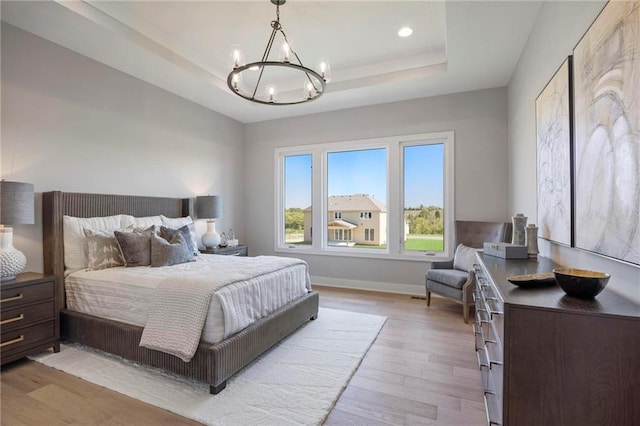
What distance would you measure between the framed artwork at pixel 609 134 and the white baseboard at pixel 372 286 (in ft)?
9.73

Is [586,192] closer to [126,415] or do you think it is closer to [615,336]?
[615,336]

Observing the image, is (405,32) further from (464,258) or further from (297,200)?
(297,200)

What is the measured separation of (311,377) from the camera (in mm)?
2311

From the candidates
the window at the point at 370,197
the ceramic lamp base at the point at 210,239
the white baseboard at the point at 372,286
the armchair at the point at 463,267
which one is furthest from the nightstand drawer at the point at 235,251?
the armchair at the point at 463,267

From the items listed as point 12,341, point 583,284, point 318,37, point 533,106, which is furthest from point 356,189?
point 12,341

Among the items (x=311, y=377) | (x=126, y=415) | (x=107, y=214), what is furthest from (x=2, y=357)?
(x=311, y=377)

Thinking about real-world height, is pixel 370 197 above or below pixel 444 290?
above

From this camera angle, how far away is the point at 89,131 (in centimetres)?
336

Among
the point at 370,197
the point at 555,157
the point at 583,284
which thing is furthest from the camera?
the point at 370,197

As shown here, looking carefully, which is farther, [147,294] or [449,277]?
[449,277]

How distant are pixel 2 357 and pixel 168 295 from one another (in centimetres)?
138

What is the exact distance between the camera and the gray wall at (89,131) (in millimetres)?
2793

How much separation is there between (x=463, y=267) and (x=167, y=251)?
3.44 meters

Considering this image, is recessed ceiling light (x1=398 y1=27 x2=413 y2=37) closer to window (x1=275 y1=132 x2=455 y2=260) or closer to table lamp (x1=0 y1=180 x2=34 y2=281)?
window (x1=275 y1=132 x2=455 y2=260)
